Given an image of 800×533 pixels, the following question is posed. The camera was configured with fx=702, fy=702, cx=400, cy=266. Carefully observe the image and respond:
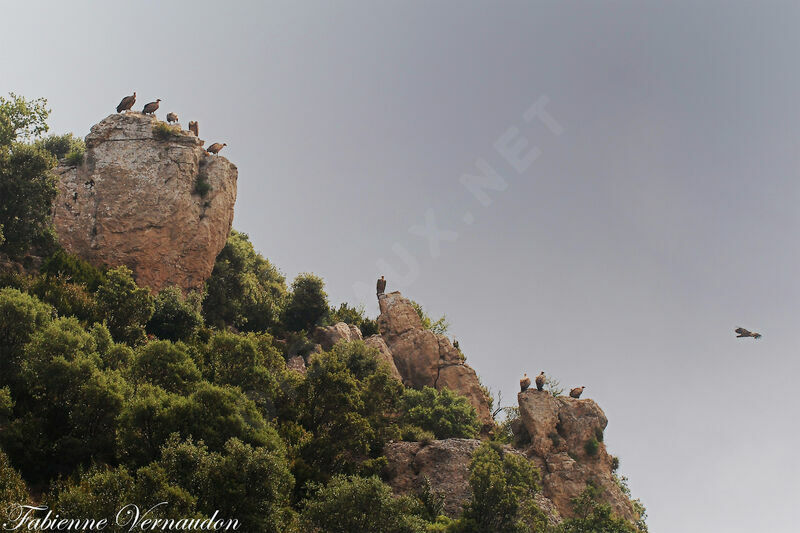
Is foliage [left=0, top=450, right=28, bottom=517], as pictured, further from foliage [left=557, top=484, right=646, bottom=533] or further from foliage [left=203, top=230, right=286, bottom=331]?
foliage [left=203, top=230, right=286, bottom=331]

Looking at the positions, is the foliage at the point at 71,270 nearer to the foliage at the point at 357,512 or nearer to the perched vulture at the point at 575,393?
the foliage at the point at 357,512

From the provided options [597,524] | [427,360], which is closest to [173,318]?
[427,360]

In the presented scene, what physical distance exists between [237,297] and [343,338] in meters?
9.46

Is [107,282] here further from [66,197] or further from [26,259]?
[66,197]

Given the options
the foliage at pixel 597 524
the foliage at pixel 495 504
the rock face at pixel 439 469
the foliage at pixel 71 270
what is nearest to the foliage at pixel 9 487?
the foliage at pixel 495 504

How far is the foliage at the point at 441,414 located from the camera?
46500 millimetres

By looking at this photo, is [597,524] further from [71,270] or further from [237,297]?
[71,270]

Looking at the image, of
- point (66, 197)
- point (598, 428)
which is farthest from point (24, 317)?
point (598, 428)

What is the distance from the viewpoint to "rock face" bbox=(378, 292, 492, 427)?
55438 millimetres

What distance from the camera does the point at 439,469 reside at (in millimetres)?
40656

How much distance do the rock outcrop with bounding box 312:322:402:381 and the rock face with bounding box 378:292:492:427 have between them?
1532 millimetres

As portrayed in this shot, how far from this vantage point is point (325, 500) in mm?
29109

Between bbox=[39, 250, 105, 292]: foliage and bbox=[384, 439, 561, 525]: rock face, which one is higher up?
bbox=[39, 250, 105, 292]: foliage

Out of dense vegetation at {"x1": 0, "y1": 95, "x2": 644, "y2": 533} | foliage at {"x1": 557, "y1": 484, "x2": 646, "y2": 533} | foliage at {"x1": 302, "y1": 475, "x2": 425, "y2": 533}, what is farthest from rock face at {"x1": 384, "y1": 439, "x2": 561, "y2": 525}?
foliage at {"x1": 302, "y1": 475, "x2": 425, "y2": 533}
